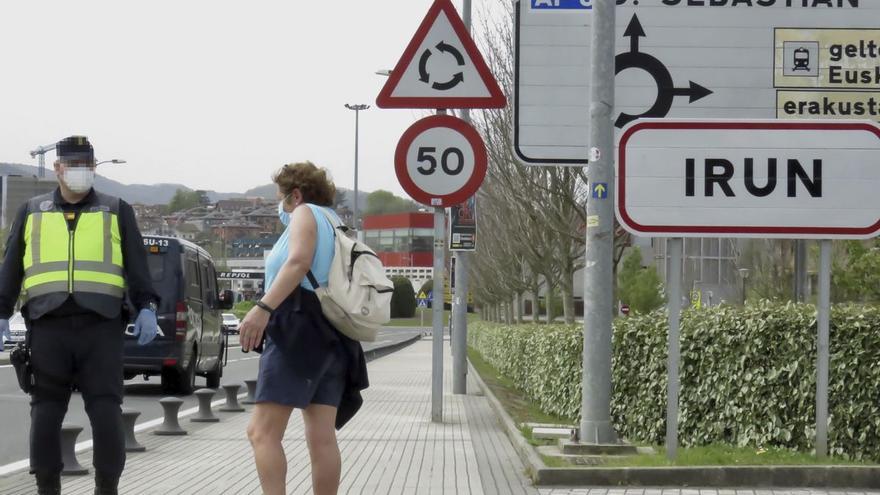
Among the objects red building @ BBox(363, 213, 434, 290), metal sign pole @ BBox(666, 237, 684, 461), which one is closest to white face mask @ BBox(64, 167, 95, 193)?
metal sign pole @ BBox(666, 237, 684, 461)

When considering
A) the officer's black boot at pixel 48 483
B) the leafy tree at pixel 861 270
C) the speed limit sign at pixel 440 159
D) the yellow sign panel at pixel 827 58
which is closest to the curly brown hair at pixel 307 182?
the officer's black boot at pixel 48 483

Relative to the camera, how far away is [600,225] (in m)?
9.36

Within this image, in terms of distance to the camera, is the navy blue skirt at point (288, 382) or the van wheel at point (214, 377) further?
the van wheel at point (214, 377)

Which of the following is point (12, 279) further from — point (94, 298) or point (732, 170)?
point (732, 170)

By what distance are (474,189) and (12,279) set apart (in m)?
6.09

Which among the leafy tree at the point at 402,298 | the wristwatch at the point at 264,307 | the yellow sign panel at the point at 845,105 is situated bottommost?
the leafy tree at the point at 402,298

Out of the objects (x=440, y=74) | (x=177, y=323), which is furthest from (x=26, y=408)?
(x=440, y=74)

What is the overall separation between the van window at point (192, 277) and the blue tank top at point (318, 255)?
14000mm

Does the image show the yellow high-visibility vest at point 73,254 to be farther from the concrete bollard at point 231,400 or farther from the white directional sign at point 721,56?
the concrete bollard at point 231,400

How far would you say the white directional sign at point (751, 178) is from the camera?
914 cm

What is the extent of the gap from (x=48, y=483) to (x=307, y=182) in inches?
74.6

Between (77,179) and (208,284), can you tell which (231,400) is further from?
(77,179)

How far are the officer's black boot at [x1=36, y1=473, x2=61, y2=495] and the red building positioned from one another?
5848 inches

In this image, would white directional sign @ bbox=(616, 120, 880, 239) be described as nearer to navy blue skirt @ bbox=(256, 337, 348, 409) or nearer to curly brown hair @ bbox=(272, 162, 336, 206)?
curly brown hair @ bbox=(272, 162, 336, 206)
